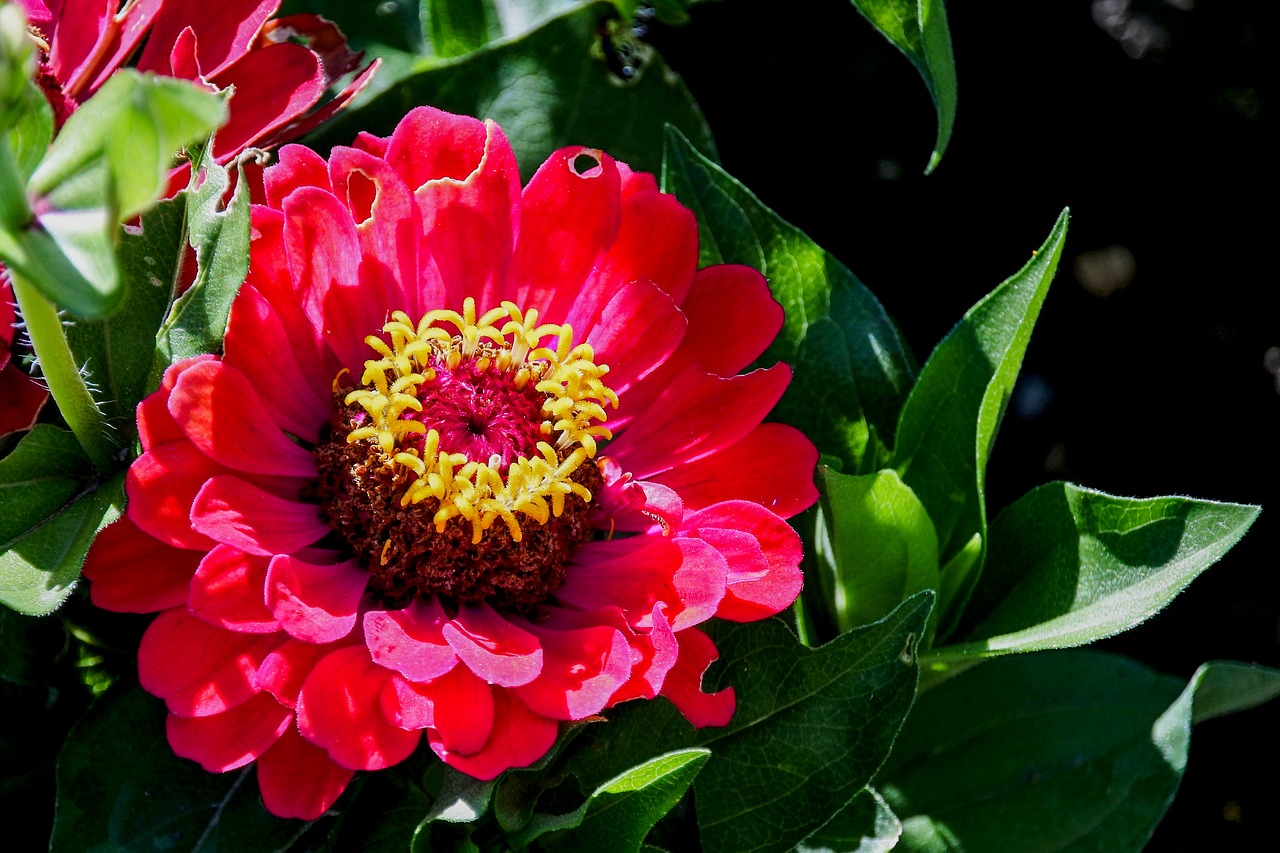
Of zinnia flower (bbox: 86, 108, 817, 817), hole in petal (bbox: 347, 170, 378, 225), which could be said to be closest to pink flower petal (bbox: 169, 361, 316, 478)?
zinnia flower (bbox: 86, 108, 817, 817)

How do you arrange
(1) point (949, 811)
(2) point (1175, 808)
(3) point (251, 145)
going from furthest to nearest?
(2) point (1175, 808) < (1) point (949, 811) < (3) point (251, 145)

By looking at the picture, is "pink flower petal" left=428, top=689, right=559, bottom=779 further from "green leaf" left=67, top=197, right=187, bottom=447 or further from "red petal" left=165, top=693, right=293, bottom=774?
"green leaf" left=67, top=197, right=187, bottom=447

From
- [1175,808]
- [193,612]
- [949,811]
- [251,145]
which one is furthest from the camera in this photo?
[1175,808]

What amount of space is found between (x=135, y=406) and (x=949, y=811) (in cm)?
56

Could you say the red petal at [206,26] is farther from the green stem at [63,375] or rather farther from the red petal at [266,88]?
the green stem at [63,375]

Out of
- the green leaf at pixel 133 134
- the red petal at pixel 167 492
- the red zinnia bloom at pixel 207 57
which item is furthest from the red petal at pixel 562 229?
the green leaf at pixel 133 134

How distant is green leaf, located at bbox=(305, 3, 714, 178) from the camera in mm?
781

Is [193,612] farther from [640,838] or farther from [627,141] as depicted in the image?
[627,141]

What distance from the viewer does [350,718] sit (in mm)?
558

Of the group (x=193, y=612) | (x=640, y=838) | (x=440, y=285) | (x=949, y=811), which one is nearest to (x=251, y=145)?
(x=440, y=285)

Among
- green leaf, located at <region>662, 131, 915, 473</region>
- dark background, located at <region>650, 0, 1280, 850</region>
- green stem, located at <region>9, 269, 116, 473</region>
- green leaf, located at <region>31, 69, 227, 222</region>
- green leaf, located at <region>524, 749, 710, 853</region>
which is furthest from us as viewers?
dark background, located at <region>650, 0, 1280, 850</region>

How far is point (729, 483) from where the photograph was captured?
0.68 meters

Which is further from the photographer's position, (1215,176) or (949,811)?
(1215,176)

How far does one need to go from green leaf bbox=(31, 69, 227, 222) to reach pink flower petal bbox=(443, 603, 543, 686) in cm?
27
